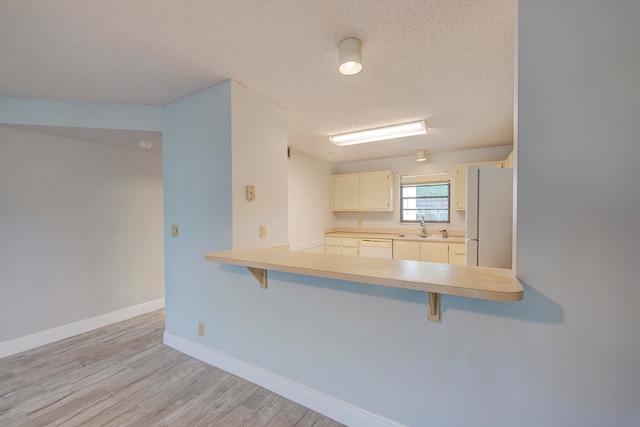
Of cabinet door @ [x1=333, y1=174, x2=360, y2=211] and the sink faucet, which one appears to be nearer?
the sink faucet

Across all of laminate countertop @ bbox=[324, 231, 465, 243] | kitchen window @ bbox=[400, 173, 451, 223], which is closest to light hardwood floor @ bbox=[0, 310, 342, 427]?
laminate countertop @ bbox=[324, 231, 465, 243]

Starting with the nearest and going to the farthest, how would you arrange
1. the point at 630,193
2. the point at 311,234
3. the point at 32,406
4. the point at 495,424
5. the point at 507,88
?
the point at 630,193 → the point at 495,424 → the point at 32,406 → the point at 507,88 → the point at 311,234

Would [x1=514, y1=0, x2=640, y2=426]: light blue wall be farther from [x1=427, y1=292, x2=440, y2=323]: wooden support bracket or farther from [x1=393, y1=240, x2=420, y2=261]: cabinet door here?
[x1=393, y1=240, x2=420, y2=261]: cabinet door

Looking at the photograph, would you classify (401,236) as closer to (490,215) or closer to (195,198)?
(490,215)

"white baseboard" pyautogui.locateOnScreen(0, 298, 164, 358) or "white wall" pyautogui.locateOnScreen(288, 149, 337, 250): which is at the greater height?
"white wall" pyautogui.locateOnScreen(288, 149, 337, 250)

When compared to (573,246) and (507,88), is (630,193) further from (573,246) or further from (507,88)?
(507,88)

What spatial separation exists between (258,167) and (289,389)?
1.78 m

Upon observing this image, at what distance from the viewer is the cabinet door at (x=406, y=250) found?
168 inches

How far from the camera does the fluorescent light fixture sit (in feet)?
10.0

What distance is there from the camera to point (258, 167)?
2.38m

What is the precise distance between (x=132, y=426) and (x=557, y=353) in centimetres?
238

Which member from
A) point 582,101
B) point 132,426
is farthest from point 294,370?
point 582,101

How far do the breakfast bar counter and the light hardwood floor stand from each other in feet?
3.32

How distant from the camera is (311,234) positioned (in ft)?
15.7
